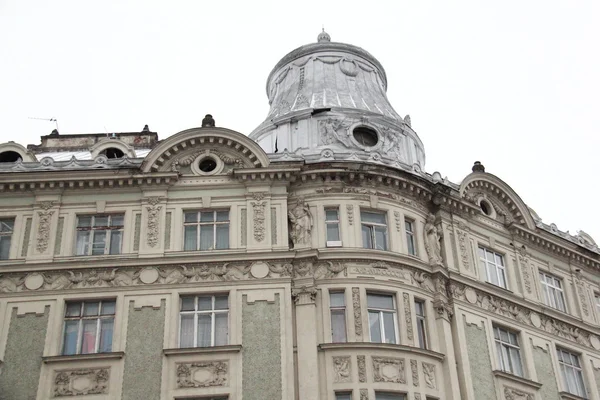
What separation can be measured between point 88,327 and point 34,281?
2568 mm

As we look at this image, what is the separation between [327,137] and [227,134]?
4.82 m

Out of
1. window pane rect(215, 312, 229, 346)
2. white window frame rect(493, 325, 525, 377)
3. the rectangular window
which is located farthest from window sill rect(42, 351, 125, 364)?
white window frame rect(493, 325, 525, 377)

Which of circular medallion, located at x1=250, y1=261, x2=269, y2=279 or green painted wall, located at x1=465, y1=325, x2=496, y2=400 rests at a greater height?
circular medallion, located at x1=250, y1=261, x2=269, y2=279

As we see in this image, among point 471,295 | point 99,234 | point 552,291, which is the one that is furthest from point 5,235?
point 552,291

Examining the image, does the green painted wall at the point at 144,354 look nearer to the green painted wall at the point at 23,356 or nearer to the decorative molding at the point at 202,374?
the decorative molding at the point at 202,374

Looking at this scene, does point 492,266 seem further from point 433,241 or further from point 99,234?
point 99,234

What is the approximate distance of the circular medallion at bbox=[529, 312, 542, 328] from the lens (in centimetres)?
3525

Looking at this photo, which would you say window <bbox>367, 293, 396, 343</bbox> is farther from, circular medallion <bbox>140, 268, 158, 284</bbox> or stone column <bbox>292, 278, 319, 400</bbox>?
circular medallion <bbox>140, 268, 158, 284</bbox>

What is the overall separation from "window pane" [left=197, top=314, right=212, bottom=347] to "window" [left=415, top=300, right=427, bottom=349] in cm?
722

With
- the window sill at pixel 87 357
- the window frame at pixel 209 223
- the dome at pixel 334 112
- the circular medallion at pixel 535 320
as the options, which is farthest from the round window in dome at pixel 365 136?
the window sill at pixel 87 357

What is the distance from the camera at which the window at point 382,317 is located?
102ft

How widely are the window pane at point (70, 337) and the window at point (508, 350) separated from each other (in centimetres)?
1510

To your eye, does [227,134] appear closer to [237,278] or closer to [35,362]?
[237,278]

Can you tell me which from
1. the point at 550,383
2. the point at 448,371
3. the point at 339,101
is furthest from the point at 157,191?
the point at 550,383
